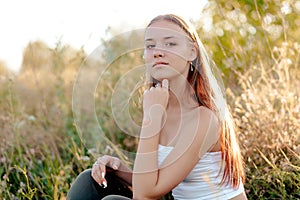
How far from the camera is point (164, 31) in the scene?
2098 mm

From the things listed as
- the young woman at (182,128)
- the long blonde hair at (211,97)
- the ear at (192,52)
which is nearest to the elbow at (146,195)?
the young woman at (182,128)

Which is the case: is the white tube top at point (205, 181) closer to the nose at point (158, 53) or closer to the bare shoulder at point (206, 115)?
the bare shoulder at point (206, 115)

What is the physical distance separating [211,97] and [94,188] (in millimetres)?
639

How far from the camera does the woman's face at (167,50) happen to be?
2.08m

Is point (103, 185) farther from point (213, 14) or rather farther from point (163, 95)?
point (213, 14)

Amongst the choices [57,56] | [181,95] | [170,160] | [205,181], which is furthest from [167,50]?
[57,56]

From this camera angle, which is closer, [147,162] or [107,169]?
[147,162]

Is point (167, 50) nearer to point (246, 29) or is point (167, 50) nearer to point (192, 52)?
point (192, 52)

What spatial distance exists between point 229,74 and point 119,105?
86cm

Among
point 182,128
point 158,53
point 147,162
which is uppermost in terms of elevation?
point 158,53

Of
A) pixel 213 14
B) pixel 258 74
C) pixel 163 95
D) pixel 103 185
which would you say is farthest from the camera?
pixel 213 14

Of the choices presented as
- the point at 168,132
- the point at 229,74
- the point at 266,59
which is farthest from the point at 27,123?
the point at 168,132

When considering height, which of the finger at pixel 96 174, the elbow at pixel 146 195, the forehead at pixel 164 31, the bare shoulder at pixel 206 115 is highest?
the forehead at pixel 164 31

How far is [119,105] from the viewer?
12.0ft
